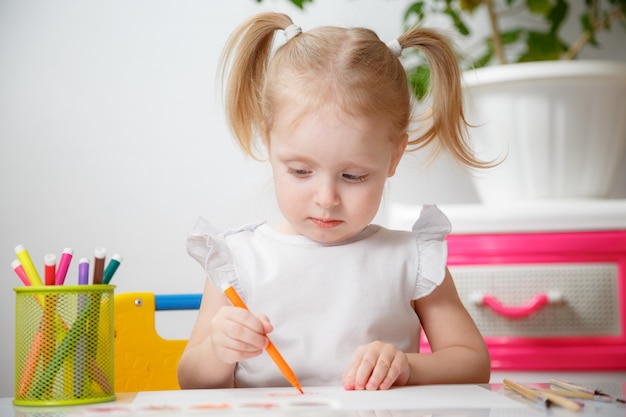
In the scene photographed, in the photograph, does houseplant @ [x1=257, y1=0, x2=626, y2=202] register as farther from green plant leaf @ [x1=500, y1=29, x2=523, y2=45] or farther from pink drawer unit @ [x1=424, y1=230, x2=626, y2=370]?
green plant leaf @ [x1=500, y1=29, x2=523, y2=45]

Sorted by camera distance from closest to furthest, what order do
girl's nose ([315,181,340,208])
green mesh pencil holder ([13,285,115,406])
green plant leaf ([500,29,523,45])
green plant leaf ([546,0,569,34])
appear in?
1. green mesh pencil holder ([13,285,115,406])
2. girl's nose ([315,181,340,208])
3. green plant leaf ([546,0,569,34])
4. green plant leaf ([500,29,523,45])

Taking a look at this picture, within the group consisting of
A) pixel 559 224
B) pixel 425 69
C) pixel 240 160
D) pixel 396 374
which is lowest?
pixel 396 374

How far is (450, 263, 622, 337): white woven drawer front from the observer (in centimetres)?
140

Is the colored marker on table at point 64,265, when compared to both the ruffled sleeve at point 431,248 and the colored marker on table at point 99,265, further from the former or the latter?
the ruffled sleeve at point 431,248

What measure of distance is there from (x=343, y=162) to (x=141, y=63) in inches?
47.1

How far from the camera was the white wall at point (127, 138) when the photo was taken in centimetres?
184

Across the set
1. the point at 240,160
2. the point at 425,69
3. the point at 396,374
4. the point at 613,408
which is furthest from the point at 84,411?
the point at 240,160

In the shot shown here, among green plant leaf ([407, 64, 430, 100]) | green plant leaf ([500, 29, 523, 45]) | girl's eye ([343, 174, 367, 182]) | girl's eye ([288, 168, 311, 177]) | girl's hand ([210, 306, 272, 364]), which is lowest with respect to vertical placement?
girl's hand ([210, 306, 272, 364])

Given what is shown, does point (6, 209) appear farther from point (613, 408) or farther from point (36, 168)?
point (613, 408)

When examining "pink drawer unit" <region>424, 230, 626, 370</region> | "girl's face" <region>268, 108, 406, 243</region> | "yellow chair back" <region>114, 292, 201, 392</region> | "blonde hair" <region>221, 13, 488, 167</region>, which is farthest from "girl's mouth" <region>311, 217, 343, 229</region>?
"pink drawer unit" <region>424, 230, 626, 370</region>

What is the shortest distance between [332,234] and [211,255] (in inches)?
5.3

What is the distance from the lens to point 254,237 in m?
0.94

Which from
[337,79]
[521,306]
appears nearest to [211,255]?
[337,79]

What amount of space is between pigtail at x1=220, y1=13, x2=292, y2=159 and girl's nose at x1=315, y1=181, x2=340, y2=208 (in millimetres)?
154
